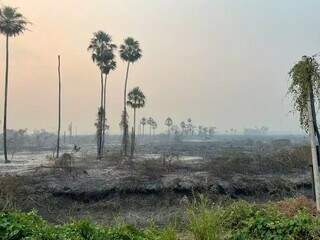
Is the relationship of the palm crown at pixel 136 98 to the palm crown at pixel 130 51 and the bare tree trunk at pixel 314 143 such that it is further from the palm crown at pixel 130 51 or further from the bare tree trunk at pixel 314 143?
the bare tree trunk at pixel 314 143

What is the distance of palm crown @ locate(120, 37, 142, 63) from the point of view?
56.2m

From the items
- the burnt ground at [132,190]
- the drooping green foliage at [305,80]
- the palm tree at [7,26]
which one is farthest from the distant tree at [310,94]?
the palm tree at [7,26]

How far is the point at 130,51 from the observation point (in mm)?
56219

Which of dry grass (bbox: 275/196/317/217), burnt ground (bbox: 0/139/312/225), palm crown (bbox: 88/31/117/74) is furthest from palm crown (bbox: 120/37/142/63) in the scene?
dry grass (bbox: 275/196/317/217)

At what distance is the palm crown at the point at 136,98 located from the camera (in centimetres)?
5847

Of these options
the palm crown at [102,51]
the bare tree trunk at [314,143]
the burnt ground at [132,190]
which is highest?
the palm crown at [102,51]

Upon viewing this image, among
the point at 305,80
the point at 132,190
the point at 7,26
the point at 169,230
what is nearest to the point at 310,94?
the point at 305,80

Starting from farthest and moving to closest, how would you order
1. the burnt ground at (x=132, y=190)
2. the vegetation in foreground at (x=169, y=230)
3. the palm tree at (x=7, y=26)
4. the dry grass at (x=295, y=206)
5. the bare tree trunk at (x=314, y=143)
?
the palm tree at (x=7, y=26)
the burnt ground at (x=132, y=190)
the dry grass at (x=295, y=206)
the bare tree trunk at (x=314, y=143)
the vegetation in foreground at (x=169, y=230)

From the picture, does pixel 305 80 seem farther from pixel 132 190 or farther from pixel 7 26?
pixel 7 26

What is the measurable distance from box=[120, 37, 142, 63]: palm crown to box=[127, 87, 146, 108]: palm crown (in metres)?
4.48

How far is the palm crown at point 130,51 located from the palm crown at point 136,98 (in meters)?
4.48

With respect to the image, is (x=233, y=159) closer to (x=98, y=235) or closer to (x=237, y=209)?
(x=237, y=209)

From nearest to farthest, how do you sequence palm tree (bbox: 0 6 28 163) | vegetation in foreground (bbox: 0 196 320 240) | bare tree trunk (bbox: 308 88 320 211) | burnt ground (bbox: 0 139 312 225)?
vegetation in foreground (bbox: 0 196 320 240) → bare tree trunk (bbox: 308 88 320 211) → burnt ground (bbox: 0 139 312 225) → palm tree (bbox: 0 6 28 163)

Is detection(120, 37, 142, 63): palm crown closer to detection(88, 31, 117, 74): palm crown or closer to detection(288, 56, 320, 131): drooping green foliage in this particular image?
detection(88, 31, 117, 74): palm crown
